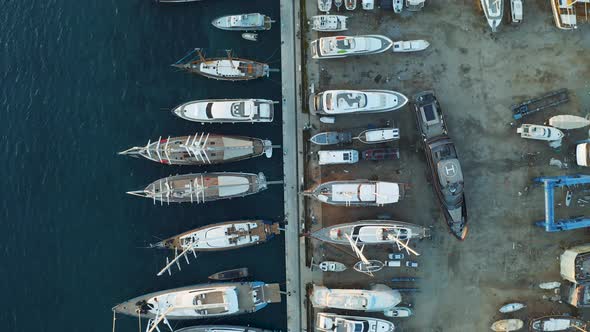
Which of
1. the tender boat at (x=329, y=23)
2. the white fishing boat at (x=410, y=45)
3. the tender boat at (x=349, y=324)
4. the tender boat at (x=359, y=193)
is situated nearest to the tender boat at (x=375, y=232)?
the tender boat at (x=359, y=193)

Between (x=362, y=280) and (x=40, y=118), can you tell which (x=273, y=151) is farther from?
(x=40, y=118)

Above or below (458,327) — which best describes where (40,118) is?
above

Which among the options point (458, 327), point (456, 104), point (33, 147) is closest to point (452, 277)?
point (458, 327)

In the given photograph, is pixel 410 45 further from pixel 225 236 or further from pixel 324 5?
pixel 225 236

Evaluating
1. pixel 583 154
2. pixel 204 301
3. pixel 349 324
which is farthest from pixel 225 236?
pixel 583 154

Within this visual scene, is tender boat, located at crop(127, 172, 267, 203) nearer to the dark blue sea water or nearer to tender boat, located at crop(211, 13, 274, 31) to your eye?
the dark blue sea water

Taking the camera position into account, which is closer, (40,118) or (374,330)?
(374,330)

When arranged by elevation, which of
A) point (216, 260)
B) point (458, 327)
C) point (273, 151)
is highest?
point (273, 151)
